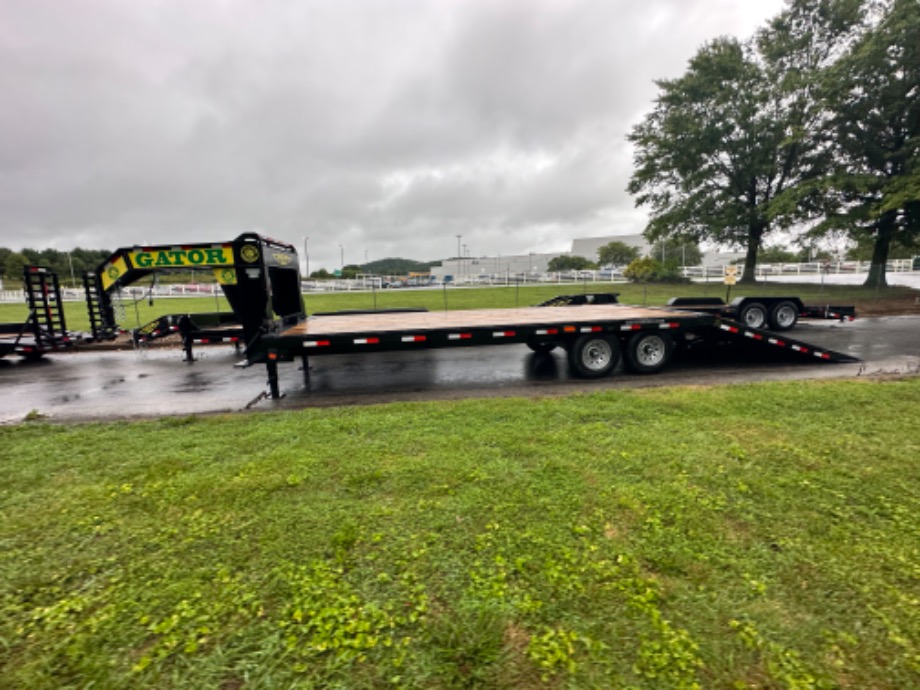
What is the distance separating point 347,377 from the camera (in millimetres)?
8516

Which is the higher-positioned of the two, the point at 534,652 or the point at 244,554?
the point at 244,554

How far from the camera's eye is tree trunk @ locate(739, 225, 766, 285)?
29.2m

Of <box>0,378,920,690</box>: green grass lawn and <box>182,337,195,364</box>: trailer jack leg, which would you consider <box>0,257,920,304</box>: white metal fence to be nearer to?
<box>182,337,195,364</box>: trailer jack leg

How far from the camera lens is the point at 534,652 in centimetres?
196

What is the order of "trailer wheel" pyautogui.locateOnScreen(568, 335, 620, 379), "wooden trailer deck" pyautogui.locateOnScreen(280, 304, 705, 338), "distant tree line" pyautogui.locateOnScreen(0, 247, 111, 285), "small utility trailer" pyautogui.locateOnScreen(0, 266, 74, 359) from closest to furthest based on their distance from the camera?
"wooden trailer deck" pyautogui.locateOnScreen(280, 304, 705, 338)
"trailer wheel" pyautogui.locateOnScreen(568, 335, 620, 379)
"small utility trailer" pyautogui.locateOnScreen(0, 266, 74, 359)
"distant tree line" pyautogui.locateOnScreen(0, 247, 111, 285)

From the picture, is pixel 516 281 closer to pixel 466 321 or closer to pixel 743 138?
pixel 743 138

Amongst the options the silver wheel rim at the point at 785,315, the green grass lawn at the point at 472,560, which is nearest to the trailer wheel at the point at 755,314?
the silver wheel rim at the point at 785,315

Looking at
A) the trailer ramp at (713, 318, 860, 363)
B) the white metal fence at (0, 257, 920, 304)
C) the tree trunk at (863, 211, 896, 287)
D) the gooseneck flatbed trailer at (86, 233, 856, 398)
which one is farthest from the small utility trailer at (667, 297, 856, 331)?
the white metal fence at (0, 257, 920, 304)

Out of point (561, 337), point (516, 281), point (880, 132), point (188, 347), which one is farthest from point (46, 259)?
point (880, 132)

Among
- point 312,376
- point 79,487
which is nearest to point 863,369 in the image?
point 312,376

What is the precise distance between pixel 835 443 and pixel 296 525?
4.74m

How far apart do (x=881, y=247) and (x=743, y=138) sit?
10.1m

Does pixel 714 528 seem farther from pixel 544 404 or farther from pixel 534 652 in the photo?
pixel 544 404

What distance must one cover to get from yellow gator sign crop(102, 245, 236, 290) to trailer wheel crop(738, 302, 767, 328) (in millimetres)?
14370
